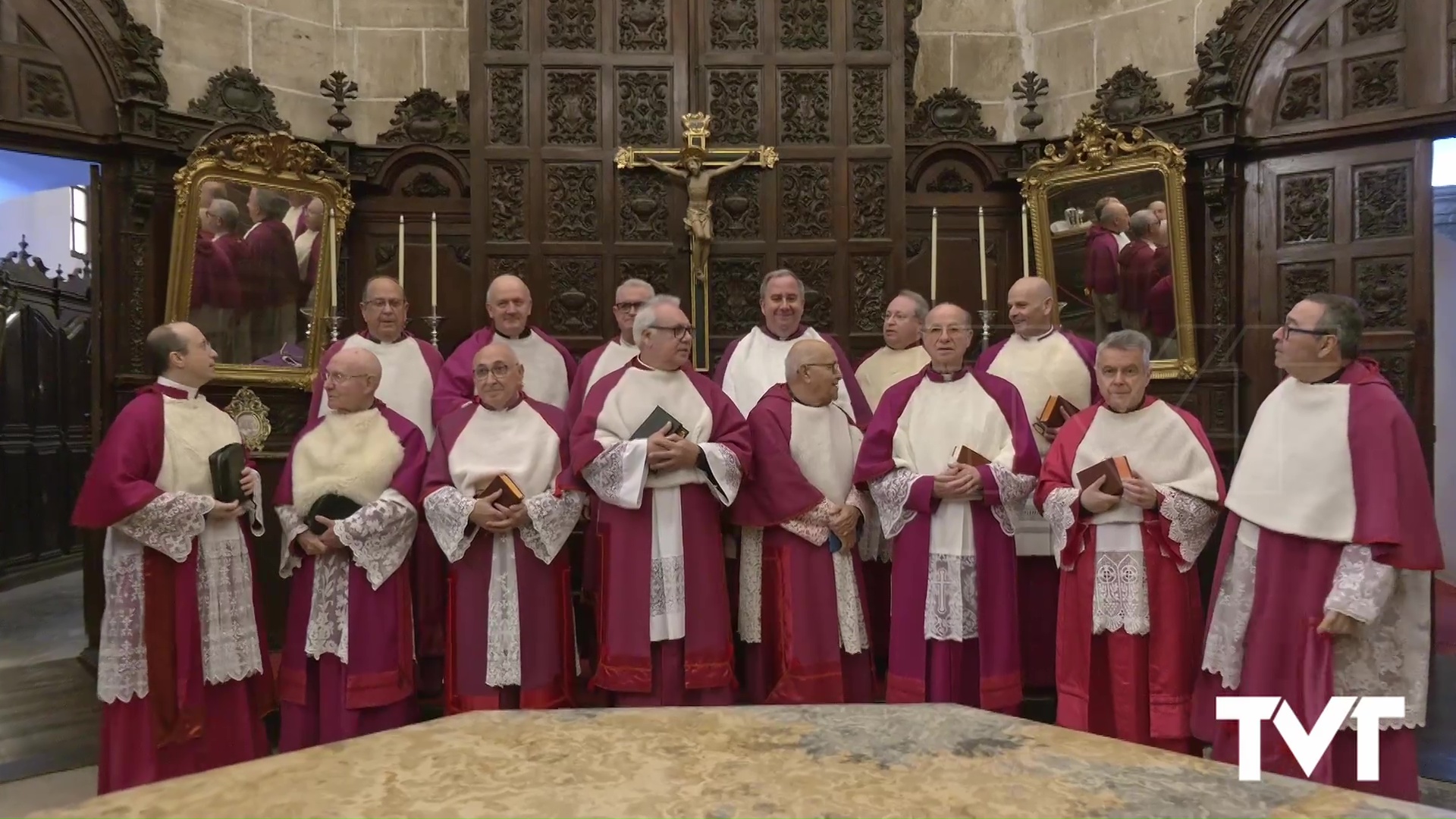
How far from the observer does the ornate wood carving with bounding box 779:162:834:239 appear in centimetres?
664

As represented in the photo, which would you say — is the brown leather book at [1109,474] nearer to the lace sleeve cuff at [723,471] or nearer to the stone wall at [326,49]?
the lace sleeve cuff at [723,471]

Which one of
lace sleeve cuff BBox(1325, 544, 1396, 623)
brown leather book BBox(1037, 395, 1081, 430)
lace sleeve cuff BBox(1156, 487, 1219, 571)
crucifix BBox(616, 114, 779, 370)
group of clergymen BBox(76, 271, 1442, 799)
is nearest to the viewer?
lace sleeve cuff BBox(1325, 544, 1396, 623)

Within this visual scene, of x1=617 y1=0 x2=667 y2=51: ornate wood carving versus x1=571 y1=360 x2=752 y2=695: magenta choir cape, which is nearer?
x1=571 y1=360 x2=752 y2=695: magenta choir cape

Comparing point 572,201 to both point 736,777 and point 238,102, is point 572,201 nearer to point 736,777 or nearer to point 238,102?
point 238,102

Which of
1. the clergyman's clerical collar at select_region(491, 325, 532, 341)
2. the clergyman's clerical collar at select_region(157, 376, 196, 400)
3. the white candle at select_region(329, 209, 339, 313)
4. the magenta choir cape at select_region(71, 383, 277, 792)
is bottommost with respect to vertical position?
the magenta choir cape at select_region(71, 383, 277, 792)

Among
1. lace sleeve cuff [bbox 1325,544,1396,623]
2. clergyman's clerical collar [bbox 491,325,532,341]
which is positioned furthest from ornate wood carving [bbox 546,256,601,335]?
lace sleeve cuff [bbox 1325,544,1396,623]

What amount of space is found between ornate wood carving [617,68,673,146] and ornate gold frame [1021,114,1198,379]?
239 cm

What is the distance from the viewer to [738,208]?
21.8 feet

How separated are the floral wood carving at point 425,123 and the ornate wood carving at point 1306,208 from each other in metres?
5.15

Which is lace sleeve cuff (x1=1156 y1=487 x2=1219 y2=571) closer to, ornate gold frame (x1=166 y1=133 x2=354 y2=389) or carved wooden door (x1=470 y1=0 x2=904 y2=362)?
carved wooden door (x1=470 y1=0 x2=904 y2=362)

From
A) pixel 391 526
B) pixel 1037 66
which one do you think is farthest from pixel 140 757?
pixel 1037 66

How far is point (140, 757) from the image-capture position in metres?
4.18

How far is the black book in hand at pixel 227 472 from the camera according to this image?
4.29 metres

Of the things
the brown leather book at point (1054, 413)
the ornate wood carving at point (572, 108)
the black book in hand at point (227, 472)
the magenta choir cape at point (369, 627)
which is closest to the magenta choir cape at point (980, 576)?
the brown leather book at point (1054, 413)
